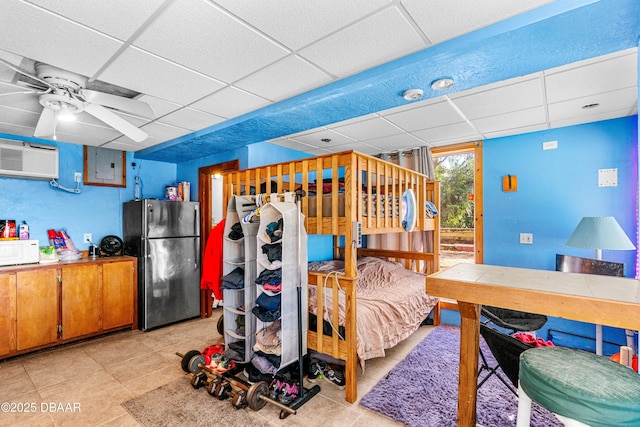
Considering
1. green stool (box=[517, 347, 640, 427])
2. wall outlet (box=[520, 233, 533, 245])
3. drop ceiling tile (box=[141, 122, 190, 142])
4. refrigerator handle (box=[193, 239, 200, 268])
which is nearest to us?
green stool (box=[517, 347, 640, 427])

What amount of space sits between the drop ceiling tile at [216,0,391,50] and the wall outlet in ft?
10.9

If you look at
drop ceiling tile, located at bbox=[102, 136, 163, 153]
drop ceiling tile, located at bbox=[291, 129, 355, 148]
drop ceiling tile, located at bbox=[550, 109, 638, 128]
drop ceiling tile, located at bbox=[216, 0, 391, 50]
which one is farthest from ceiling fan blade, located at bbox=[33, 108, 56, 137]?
drop ceiling tile, located at bbox=[550, 109, 638, 128]

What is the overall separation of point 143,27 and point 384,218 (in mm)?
2255

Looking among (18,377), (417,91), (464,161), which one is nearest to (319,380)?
(417,91)

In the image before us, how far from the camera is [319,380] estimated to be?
103 inches

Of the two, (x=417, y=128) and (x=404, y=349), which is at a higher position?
(x=417, y=128)

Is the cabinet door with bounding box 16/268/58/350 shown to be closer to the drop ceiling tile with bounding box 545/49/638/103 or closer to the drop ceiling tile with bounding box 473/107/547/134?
the drop ceiling tile with bounding box 473/107/547/134

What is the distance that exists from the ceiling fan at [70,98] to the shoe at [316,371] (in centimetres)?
251

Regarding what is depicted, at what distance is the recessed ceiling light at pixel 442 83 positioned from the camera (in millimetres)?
2098

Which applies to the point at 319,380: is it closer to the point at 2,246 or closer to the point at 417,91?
the point at 417,91

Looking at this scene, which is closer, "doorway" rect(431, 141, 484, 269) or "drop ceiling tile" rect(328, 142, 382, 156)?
"doorway" rect(431, 141, 484, 269)

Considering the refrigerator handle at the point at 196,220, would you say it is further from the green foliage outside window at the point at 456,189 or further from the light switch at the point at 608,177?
the light switch at the point at 608,177

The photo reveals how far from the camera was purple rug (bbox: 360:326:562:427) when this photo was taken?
2.08 metres

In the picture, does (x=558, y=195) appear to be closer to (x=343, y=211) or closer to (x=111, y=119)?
(x=343, y=211)
